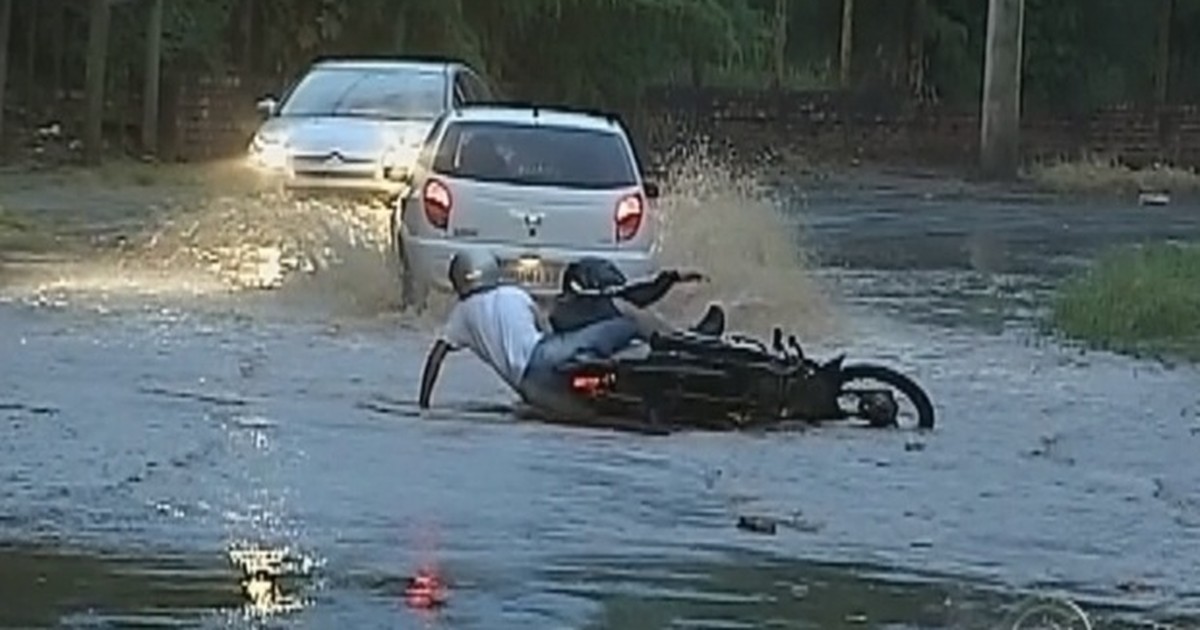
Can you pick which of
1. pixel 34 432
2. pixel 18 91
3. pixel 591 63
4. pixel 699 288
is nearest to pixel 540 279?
pixel 699 288

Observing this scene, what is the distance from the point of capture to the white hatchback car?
20.5 m

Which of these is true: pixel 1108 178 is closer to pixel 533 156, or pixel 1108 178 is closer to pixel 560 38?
pixel 560 38

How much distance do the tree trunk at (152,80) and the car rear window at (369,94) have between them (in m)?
13.8

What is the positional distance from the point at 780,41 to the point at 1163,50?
8458 mm

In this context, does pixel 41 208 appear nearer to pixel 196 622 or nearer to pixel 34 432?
pixel 34 432

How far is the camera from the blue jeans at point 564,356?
1551 cm

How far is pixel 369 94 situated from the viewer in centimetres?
2858

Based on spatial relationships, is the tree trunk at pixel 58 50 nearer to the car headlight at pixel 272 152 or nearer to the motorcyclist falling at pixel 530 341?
the car headlight at pixel 272 152

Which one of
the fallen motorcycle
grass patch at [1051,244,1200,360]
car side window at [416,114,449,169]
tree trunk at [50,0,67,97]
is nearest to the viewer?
the fallen motorcycle

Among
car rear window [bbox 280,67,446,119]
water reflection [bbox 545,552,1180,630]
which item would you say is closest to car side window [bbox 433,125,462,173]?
car rear window [bbox 280,67,446,119]

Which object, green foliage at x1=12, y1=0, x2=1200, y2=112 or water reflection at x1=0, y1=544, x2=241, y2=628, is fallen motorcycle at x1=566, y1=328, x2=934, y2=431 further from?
green foliage at x1=12, y1=0, x2=1200, y2=112

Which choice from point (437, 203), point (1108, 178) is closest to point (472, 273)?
point (437, 203)

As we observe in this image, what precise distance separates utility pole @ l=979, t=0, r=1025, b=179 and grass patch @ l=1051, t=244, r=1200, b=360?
87.2ft

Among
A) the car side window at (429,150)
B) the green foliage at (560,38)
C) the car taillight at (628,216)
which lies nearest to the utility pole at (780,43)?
the green foliage at (560,38)
